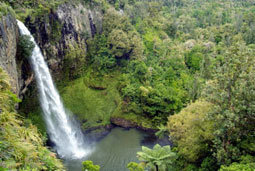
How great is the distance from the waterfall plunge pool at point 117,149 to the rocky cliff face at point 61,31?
10427 mm

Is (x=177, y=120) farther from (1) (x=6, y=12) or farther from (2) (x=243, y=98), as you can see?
(1) (x=6, y=12)

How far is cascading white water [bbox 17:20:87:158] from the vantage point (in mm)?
20255

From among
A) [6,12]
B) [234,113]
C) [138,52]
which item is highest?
[6,12]

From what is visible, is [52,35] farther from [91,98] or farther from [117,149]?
[117,149]

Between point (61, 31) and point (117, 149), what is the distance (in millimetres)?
15305

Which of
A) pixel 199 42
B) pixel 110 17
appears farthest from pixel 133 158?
pixel 199 42

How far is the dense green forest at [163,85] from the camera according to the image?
1061 centimetres

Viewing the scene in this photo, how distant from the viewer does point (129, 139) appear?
2359 centimetres

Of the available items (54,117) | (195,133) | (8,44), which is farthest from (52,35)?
(195,133)

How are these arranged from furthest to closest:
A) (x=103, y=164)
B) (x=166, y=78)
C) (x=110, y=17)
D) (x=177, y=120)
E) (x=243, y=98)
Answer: (x=110, y=17)
(x=166, y=78)
(x=103, y=164)
(x=177, y=120)
(x=243, y=98)

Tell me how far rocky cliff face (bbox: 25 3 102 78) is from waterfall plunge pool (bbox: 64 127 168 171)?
10.4 metres

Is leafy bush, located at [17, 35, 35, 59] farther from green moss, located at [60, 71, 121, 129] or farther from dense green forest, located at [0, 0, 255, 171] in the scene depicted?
green moss, located at [60, 71, 121, 129]

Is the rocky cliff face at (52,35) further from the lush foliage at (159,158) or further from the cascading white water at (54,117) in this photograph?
the lush foliage at (159,158)

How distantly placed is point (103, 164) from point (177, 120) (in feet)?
27.8
